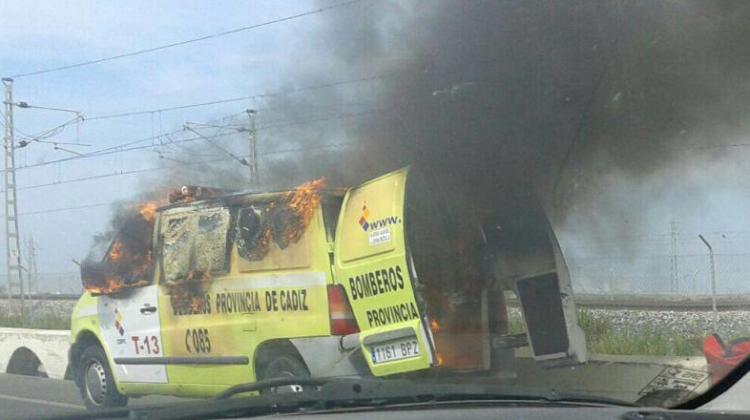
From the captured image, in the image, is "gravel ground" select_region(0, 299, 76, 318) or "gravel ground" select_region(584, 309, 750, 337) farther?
"gravel ground" select_region(0, 299, 76, 318)

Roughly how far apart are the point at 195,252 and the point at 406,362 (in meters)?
2.24

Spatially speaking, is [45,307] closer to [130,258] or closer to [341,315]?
[130,258]

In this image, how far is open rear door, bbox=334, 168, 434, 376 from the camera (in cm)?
623

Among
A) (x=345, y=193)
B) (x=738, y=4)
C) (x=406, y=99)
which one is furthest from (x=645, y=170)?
(x=345, y=193)

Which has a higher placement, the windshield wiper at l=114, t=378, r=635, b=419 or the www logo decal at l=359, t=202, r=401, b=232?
the www logo decal at l=359, t=202, r=401, b=232

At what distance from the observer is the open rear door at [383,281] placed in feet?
20.4

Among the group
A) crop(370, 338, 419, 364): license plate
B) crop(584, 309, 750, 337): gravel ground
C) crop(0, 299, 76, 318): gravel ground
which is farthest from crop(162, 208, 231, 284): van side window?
crop(0, 299, 76, 318): gravel ground

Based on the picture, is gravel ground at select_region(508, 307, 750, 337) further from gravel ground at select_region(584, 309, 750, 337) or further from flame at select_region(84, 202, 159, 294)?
flame at select_region(84, 202, 159, 294)

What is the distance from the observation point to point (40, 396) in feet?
31.0

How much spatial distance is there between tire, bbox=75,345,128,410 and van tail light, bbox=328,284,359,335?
2481mm

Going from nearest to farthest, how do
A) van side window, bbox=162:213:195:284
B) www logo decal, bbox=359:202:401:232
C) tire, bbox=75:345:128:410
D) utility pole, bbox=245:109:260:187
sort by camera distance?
www logo decal, bbox=359:202:401:232 → van side window, bbox=162:213:195:284 → tire, bbox=75:345:128:410 → utility pole, bbox=245:109:260:187

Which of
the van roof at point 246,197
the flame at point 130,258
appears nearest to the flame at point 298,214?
the van roof at point 246,197

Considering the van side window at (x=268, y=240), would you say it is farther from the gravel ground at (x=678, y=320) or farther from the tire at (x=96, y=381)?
the gravel ground at (x=678, y=320)

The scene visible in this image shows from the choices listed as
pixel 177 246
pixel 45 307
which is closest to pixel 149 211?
pixel 177 246
